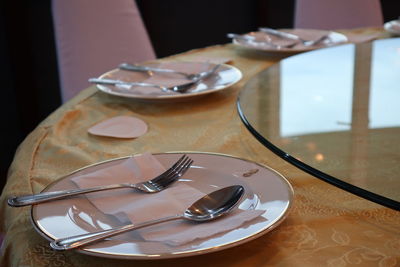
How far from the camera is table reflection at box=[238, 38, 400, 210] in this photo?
Result: 61cm

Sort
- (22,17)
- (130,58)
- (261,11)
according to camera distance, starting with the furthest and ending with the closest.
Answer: (261,11), (22,17), (130,58)

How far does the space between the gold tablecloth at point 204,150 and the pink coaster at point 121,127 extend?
0.01m

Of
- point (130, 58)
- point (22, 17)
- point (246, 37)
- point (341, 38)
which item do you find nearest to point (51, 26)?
point (22, 17)

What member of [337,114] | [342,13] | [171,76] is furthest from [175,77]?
[342,13]

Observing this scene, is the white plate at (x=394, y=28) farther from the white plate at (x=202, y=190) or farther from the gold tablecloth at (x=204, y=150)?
the white plate at (x=202, y=190)

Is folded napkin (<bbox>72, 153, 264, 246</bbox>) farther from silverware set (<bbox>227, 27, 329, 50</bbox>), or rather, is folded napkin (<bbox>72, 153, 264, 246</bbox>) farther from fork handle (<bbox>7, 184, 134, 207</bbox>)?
silverware set (<bbox>227, 27, 329, 50</bbox>)

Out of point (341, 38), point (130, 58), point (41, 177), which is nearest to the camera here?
point (41, 177)

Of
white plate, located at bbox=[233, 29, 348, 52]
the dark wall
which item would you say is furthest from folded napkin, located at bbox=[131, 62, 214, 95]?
the dark wall

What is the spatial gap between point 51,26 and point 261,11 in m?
1.19

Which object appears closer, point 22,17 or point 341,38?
point 341,38

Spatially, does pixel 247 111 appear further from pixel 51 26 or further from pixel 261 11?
pixel 261 11

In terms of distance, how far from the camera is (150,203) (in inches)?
22.4

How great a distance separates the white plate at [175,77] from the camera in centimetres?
95

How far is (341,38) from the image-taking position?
4.51 ft
